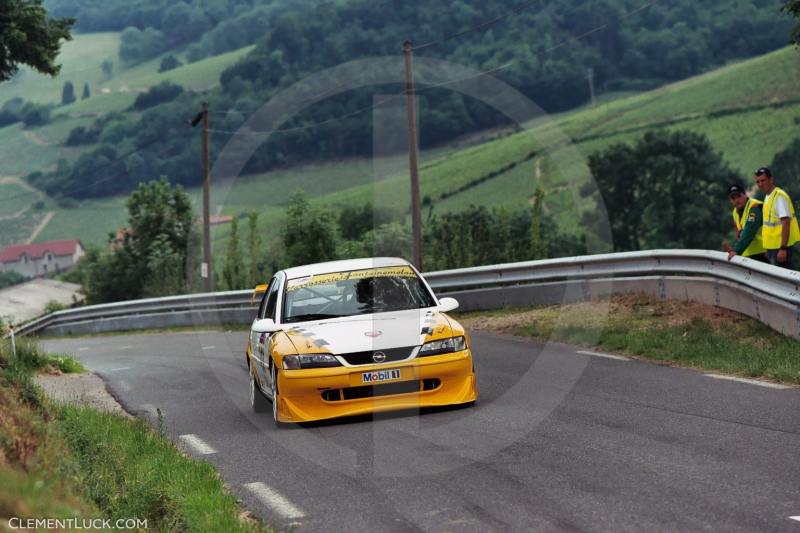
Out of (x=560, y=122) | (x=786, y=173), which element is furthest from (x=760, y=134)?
(x=560, y=122)

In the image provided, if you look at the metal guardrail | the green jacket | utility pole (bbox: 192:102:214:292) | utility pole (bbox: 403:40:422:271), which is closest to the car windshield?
the metal guardrail

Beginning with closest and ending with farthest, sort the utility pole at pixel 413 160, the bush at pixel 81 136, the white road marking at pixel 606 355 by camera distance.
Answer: the white road marking at pixel 606 355
the utility pole at pixel 413 160
the bush at pixel 81 136

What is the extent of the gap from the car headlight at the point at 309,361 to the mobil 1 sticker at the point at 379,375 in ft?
0.88

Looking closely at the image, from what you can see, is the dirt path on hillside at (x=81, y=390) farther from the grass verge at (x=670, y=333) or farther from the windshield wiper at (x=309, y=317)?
the grass verge at (x=670, y=333)

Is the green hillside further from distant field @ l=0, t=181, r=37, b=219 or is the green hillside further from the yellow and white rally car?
the yellow and white rally car

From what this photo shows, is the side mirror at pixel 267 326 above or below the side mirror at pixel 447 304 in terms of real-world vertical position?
below

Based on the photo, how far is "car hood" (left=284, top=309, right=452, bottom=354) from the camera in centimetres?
941

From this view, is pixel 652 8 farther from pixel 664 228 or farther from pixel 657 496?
pixel 657 496

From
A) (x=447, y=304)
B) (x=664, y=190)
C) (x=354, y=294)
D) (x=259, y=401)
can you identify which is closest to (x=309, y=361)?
(x=354, y=294)

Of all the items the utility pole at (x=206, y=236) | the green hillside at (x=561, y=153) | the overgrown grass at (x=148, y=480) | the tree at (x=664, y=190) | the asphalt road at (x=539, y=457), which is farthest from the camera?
the green hillside at (x=561, y=153)

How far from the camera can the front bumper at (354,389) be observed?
→ 365 inches

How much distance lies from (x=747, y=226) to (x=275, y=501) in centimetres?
918

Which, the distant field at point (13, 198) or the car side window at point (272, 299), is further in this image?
the distant field at point (13, 198)

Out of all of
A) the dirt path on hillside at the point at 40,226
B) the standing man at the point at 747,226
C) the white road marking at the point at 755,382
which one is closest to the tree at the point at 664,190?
the standing man at the point at 747,226
